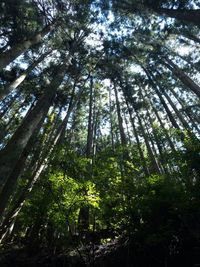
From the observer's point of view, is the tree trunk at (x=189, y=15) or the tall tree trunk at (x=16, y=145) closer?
the tall tree trunk at (x=16, y=145)

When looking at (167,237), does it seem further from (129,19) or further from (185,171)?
(129,19)

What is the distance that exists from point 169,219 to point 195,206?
71 cm

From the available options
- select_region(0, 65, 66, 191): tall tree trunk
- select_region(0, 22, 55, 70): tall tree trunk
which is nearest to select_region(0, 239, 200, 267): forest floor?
select_region(0, 65, 66, 191): tall tree trunk

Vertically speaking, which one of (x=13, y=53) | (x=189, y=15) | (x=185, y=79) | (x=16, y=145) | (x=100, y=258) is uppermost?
(x=185, y=79)

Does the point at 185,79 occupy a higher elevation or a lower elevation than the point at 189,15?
higher

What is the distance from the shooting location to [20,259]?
8273 mm

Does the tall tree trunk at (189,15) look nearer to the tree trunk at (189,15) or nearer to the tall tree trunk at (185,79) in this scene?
the tree trunk at (189,15)

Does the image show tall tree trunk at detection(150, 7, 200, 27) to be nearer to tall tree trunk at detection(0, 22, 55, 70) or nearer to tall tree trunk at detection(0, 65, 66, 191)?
tall tree trunk at detection(0, 65, 66, 191)

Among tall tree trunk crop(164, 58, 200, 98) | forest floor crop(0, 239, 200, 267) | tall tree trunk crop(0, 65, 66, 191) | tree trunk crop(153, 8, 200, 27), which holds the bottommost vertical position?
forest floor crop(0, 239, 200, 267)

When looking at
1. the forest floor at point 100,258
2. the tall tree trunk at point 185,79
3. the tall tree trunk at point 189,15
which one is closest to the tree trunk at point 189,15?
the tall tree trunk at point 189,15

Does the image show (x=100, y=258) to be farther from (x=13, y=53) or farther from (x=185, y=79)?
(x=185, y=79)

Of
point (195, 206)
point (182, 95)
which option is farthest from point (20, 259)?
point (182, 95)

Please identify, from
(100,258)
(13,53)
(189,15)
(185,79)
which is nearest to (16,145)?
(100,258)

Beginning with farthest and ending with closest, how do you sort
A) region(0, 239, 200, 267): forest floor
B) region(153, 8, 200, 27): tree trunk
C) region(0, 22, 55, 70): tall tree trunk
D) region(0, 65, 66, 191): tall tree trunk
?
region(0, 22, 55, 70): tall tree trunk < region(153, 8, 200, 27): tree trunk < region(0, 239, 200, 267): forest floor < region(0, 65, 66, 191): tall tree trunk
